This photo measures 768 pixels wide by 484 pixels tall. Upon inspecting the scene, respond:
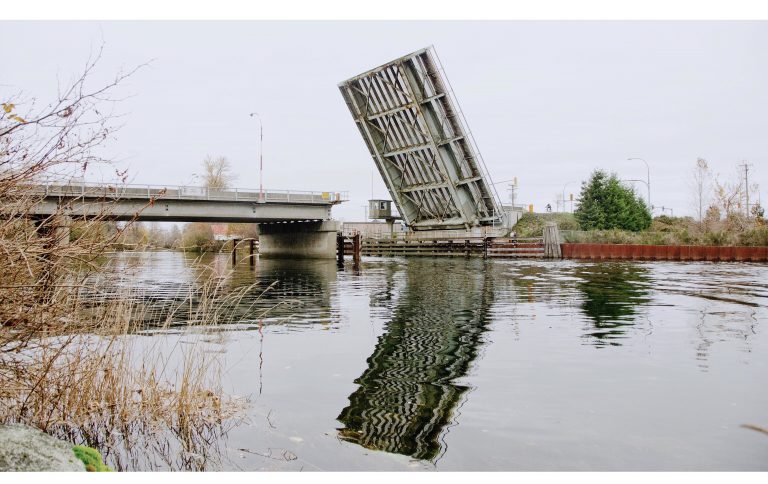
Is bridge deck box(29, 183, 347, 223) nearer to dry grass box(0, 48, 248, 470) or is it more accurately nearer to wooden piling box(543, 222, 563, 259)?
wooden piling box(543, 222, 563, 259)

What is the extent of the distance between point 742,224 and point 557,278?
23.7 meters

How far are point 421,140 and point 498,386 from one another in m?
23.3

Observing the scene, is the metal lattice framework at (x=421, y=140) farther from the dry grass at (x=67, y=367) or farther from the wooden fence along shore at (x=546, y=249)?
the dry grass at (x=67, y=367)

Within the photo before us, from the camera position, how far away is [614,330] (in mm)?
8875

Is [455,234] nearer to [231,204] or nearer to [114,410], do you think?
[231,204]

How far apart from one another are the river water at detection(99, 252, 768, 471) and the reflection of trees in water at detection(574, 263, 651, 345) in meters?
0.08

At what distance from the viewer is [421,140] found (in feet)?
92.5

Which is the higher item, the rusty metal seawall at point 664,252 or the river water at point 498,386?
the rusty metal seawall at point 664,252

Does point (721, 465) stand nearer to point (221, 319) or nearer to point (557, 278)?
point (221, 319)

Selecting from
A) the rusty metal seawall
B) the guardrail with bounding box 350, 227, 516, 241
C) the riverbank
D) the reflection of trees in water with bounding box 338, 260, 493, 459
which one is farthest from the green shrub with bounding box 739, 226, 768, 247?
the reflection of trees in water with bounding box 338, 260, 493, 459

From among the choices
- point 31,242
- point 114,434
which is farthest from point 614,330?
point 31,242

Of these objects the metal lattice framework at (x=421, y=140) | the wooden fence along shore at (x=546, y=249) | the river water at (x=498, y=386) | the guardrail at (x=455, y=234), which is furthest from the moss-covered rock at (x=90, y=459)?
the guardrail at (x=455, y=234)

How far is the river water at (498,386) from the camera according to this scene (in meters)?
3.99

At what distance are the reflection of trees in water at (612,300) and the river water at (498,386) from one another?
8 cm
